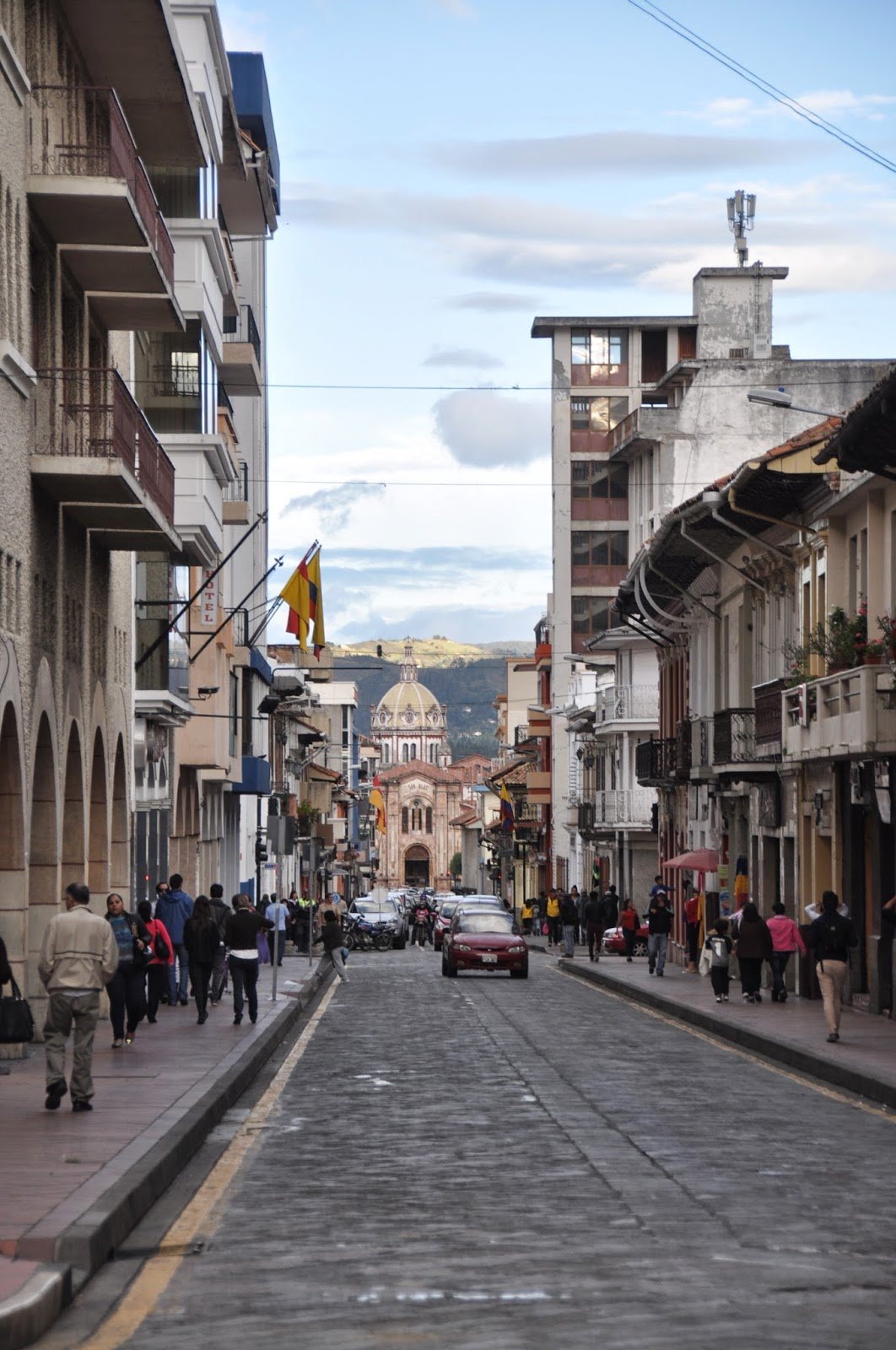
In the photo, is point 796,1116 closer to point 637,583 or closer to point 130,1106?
point 130,1106

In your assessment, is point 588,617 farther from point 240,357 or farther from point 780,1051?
point 780,1051

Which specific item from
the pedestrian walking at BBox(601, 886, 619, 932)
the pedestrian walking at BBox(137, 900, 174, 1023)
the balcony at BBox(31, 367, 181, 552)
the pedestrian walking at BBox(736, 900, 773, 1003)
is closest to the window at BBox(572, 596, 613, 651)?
the pedestrian walking at BBox(601, 886, 619, 932)

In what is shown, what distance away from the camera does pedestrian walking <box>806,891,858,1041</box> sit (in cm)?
2409

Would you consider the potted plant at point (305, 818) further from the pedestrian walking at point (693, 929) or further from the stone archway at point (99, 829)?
the stone archway at point (99, 829)

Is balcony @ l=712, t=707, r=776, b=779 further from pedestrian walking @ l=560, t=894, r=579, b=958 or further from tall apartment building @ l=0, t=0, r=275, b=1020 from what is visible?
pedestrian walking @ l=560, t=894, r=579, b=958

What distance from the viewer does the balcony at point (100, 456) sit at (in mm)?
22136

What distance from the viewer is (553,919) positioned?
70.9m

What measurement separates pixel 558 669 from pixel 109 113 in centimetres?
7709

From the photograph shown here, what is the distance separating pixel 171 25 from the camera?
77.5ft

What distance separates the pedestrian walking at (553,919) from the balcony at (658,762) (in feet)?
39.6

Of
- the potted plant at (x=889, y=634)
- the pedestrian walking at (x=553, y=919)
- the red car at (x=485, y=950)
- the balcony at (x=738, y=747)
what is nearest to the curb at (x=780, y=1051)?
the balcony at (x=738, y=747)

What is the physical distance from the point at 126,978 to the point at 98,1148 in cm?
892

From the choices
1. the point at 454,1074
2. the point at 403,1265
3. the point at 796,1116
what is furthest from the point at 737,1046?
the point at 403,1265

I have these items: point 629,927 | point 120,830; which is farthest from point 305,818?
point 120,830
